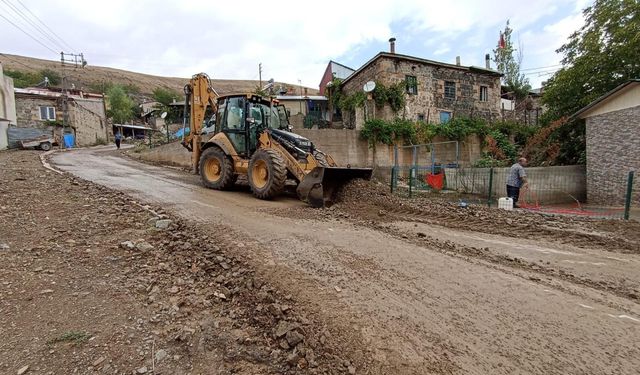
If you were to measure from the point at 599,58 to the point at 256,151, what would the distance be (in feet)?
52.3

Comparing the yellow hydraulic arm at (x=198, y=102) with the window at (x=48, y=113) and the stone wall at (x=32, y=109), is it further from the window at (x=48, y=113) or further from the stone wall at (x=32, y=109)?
the window at (x=48, y=113)

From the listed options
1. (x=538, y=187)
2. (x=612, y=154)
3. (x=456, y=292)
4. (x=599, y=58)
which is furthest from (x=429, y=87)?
(x=456, y=292)

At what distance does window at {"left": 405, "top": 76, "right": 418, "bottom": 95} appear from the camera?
22.4 meters

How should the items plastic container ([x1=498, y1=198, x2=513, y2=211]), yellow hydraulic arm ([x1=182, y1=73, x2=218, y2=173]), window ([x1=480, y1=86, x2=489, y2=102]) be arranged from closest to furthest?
1. plastic container ([x1=498, y1=198, x2=513, y2=211])
2. yellow hydraulic arm ([x1=182, y1=73, x2=218, y2=173])
3. window ([x1=480, y1=86, x2=489, y2=102])

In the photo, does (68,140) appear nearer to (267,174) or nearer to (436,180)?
(267,174)

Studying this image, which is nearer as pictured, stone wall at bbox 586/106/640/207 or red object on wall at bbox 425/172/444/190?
stone wall at bbox 586/106/640/207

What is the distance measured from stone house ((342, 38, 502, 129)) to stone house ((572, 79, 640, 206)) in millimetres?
11086

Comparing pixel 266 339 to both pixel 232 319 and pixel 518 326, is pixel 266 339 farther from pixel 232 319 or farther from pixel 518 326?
pixel 518 326

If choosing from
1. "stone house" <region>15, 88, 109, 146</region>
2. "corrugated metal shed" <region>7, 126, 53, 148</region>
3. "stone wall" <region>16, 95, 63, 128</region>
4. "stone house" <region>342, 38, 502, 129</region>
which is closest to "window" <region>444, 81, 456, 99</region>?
"stone house" <region>342, 38, 502, 129</region>

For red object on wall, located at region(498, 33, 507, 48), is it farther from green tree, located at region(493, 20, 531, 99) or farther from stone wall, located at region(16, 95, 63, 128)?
stone wall, located at region(16, 95, 63, 128)

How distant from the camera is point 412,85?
73.8 ft

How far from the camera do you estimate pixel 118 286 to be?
10.1ft

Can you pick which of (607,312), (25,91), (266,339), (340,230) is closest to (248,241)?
(340,230)

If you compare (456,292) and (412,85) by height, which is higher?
(412,85)
